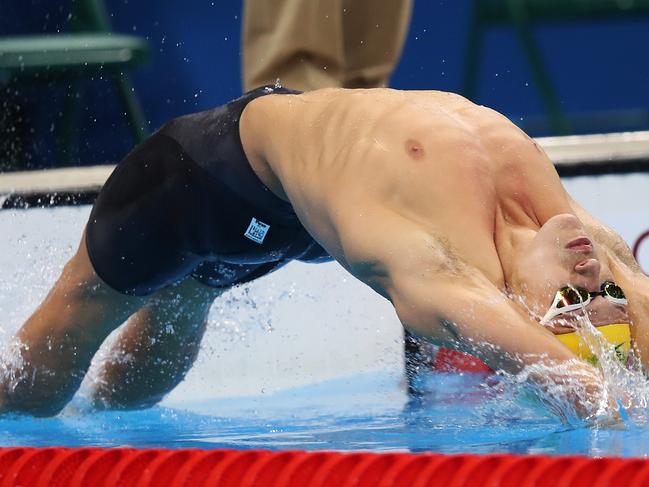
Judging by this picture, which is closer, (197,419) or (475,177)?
(475,177)

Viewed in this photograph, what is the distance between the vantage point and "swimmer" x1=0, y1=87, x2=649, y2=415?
1851mm

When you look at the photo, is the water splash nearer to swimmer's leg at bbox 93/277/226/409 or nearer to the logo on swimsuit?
the logo on swimsuit

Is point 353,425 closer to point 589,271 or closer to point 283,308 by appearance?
point 589,271

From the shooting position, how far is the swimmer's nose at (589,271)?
186 cm

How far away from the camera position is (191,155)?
244 cm

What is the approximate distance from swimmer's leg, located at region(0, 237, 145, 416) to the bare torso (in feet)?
1.74

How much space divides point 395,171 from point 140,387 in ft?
3.74

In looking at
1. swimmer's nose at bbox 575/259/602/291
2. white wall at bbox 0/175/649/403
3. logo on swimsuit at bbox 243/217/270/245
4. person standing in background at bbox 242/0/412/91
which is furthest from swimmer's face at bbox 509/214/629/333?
person standing in background at bbox 242/0/412/91

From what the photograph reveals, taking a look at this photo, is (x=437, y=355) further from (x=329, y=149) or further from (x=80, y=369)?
(x=329, y=149)

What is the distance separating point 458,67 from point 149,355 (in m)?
1.89

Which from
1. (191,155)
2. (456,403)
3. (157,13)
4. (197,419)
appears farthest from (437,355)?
(157,13)

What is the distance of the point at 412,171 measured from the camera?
77.4 inches

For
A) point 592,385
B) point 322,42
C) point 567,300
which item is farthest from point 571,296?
point 322,42

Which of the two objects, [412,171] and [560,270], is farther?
[412,171]
